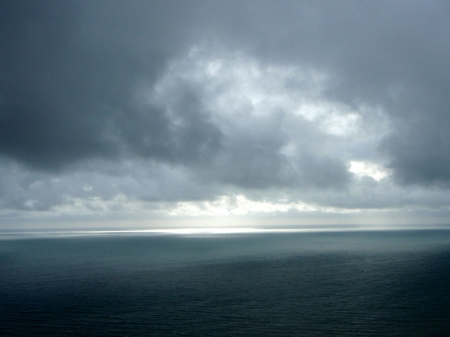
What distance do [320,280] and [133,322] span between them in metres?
53.7

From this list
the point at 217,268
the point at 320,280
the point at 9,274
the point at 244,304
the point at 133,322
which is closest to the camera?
the point at 133,322

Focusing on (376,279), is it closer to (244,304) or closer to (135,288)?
(244,304)

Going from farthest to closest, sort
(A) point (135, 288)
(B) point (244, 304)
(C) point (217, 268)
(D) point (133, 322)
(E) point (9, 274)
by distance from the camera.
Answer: (C) point (217, 268)
(E) point (9, 274)
(A) point (135, 288)
(B) point (244, 304)
(D) point (133, 322)

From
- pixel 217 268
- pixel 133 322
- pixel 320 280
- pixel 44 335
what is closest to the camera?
pixel 44 335

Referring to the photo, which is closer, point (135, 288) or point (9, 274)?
point (135, 288)

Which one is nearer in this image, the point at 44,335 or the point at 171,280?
the point at 44,335

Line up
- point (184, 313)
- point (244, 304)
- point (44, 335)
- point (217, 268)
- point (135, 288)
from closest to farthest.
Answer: point (44, 335) → point (184, 313) → point (244, 304) → point (135, 288) → point (217, 268)

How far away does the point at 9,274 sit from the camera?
4176 inches

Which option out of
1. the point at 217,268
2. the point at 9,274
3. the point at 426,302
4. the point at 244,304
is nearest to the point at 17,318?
the point at 244,304

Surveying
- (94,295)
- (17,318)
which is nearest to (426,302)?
(94,295)

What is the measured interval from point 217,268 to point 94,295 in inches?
2003

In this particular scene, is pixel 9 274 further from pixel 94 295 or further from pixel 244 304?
pixel 244 304

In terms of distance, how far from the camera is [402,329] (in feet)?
169

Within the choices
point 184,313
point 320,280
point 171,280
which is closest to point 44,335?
point 184,313
